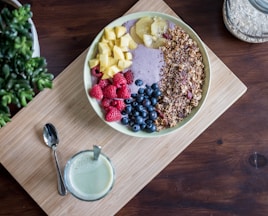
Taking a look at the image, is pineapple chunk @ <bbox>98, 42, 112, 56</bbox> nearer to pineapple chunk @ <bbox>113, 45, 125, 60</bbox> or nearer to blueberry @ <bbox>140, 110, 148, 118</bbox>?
pineapple chunk @ <bbox>113, 45, 125, 60</bbox>

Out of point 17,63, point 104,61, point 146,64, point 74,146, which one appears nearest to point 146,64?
point 146,64

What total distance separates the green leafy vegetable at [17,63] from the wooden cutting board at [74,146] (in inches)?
10.2

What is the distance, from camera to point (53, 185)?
1.16 metres

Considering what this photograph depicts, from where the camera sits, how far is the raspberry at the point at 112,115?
1117 mm

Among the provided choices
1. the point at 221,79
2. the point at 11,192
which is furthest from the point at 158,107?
the point at 11,192

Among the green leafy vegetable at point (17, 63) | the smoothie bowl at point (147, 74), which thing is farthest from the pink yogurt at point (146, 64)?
the green leafy vegetable at point (17, 63)

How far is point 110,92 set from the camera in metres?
1.12

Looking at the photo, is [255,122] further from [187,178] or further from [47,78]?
[47,78]

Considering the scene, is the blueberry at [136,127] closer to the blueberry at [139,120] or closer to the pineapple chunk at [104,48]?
the blueberry at [139,120]

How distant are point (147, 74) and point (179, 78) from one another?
0.07m

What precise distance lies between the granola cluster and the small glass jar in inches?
4.3

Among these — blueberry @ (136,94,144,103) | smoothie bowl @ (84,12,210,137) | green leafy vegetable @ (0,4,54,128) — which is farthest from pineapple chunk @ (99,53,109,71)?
green leafy vegetable @ (0,4,54,128)

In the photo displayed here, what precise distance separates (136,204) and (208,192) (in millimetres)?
176

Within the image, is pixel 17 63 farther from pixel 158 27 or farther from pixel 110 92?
pixel 158 27
